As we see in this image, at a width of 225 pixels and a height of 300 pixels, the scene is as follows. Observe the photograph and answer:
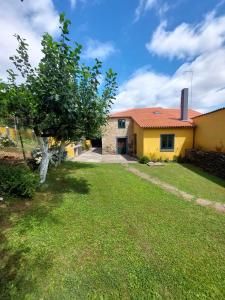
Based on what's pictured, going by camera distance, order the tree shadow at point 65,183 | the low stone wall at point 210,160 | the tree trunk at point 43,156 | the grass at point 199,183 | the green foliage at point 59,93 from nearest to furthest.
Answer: the green foliage at point 59,93, the tree trunk at point 43,156, the tree shadow at point 65,183, the grass at point 199,183, the low stone wall at point 210,160

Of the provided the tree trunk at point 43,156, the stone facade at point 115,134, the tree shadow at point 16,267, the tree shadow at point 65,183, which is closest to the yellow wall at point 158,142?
the stone facade at point 115,134

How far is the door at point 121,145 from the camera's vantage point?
66.9 feet

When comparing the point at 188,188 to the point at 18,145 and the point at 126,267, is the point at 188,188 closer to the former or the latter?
the point at 126,267

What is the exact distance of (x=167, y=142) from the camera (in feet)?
49.7

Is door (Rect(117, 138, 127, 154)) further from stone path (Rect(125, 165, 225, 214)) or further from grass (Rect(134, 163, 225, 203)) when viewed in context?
stone path (Rect(125, 165, 225, 214))

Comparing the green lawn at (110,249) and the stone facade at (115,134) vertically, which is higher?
the stone facade at (115,134)

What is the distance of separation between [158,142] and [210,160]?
472 centimetres

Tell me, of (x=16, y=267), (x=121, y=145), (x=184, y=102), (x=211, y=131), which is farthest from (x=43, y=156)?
(x=121, y=145)

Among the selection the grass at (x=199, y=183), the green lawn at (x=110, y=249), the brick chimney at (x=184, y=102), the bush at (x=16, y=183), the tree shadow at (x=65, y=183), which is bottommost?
the green lawn at (x=110, y=249)

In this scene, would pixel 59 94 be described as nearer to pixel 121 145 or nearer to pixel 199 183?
pixel 199 183

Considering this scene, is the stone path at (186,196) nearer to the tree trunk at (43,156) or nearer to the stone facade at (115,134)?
the tree trunk at (43,156)

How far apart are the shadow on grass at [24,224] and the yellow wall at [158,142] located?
8.41 meters

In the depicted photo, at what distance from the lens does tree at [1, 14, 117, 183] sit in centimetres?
502

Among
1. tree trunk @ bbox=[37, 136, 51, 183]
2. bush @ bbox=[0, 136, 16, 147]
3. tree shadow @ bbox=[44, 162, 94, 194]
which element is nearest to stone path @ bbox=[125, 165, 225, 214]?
tree shadow @ bbox=[44, 162, 94, 194]
